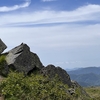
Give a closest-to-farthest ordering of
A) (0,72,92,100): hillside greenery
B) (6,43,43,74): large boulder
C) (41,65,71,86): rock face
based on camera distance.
A: (0,72,92,100): hillside greenery, (6,43,43,74): large boulder, (41,65,71,86): rock face

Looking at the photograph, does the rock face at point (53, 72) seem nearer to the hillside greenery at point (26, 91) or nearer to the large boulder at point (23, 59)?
the large boulder at point (23, 59)

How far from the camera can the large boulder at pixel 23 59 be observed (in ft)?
95.5

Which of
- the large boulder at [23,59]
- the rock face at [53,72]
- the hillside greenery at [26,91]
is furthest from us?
the rock face at [53,72]

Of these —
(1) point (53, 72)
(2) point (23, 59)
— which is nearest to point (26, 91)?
(1) point (53, 72)

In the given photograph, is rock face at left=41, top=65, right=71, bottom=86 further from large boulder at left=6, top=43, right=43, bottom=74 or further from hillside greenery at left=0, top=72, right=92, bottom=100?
hillside greenery at left=0, top=72, right=92, bottom=100

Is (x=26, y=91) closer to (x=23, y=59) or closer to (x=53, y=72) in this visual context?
(x=53, y=72)

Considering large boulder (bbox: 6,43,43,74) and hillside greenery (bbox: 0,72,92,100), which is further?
large boulder (bbox: 6,43,43,74)

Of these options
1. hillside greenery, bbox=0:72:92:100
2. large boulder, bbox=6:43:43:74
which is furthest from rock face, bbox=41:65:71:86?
hillside greenery, bbox=0:72:92:100

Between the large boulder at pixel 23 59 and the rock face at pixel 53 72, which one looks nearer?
the large boulder at pixel 23 59

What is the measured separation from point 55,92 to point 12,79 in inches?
175

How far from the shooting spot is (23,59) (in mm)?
30188

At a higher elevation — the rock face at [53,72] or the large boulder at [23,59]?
the large boulder at [23,59]

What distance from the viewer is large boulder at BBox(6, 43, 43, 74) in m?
29.1

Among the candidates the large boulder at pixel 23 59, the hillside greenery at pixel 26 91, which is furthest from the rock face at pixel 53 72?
the hillside greenery at pixel 26 91
